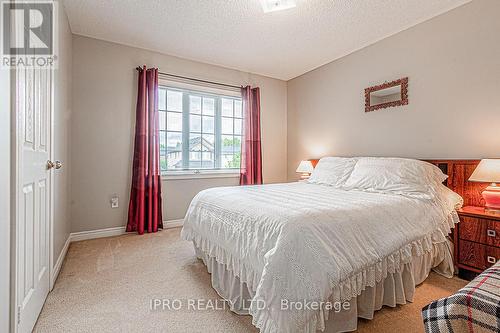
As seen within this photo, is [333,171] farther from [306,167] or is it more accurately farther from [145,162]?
[145,162]

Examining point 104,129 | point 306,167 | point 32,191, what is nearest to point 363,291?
point 32,191

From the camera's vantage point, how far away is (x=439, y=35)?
8.31ft

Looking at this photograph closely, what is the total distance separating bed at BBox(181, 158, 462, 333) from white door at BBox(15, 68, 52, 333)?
107 cm

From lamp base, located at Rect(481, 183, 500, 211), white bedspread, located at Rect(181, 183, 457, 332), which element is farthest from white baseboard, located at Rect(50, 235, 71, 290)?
lamp base, located at Rect(481, 183, 500, 211)

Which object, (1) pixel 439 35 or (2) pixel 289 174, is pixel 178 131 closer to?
(2) pixel 289 174

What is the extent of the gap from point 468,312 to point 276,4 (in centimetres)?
254

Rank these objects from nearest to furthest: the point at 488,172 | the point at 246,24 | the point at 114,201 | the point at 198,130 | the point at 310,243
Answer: the point at 310,243 < the point at 488,172 < the point at 246,24 < the point at 114,201 < the point at 198,130

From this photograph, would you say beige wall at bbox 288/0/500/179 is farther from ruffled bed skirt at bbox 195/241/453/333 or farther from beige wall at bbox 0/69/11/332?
beige wall at bbox 0/69/11/332

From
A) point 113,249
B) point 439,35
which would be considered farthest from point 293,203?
point 439,35

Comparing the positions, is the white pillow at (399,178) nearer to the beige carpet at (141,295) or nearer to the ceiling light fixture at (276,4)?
the beige carpet at (141,295)

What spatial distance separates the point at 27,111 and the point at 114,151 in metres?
1.93

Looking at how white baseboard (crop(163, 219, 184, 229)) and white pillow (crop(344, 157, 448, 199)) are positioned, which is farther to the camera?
white baseboard (crop(163, 219, 184, 229))

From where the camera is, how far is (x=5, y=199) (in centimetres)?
106

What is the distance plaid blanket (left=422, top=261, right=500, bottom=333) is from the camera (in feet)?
2.41
